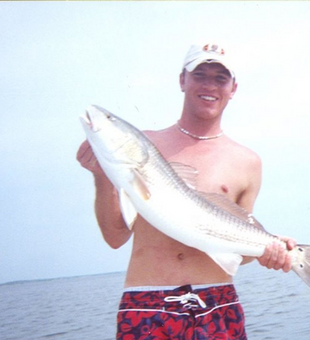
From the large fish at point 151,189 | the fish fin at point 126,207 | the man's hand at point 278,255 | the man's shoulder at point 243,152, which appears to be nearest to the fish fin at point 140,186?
the large fish at point 151,189

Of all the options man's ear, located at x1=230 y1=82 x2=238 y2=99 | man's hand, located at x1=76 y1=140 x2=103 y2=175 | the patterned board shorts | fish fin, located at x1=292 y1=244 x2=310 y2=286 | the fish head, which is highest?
man's ear, located at x1=230 y1=82 x2=238 y2=99

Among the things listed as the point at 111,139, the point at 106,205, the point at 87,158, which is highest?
the point at 111,139

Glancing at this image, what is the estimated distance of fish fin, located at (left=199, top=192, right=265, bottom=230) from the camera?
410 centimetres

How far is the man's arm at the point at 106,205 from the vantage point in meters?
4.05

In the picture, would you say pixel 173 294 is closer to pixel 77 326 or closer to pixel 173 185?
pixel 173 185

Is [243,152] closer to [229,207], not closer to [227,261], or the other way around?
[229,207]

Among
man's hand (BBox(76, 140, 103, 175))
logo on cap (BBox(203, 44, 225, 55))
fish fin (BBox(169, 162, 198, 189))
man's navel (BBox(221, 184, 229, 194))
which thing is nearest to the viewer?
man's hand (BBox(76, 140, 103, 175))

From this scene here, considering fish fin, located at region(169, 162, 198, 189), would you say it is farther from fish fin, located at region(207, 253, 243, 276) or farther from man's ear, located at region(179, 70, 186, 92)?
man's ear, located at region(179, 70, 186, 92)

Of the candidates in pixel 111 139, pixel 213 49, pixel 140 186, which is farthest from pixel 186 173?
pixel 213 49

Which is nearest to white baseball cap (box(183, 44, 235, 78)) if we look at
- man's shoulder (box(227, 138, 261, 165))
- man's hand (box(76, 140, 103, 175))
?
man's shoulder (box(227, 138, 261, 165))

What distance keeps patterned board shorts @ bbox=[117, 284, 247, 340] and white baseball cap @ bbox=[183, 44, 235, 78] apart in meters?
1.80

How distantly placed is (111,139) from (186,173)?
2.23 feet

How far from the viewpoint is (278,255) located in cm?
413

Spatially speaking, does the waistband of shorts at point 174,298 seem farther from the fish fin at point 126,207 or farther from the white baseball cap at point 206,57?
the white baseball cap at point 206,57
